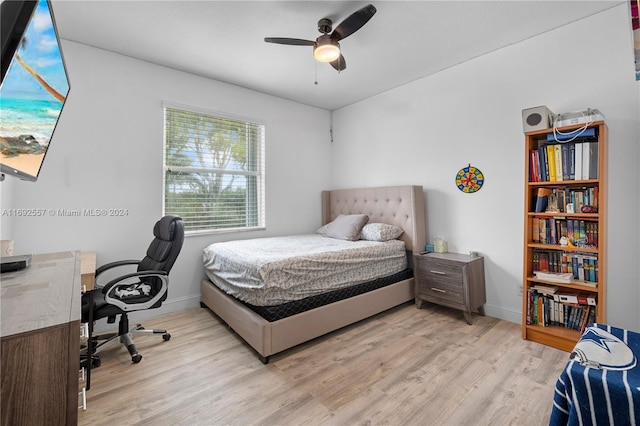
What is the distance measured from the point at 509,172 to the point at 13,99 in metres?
3.48

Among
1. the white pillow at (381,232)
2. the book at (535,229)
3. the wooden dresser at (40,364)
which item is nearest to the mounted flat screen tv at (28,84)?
the wooden dresser at (40,364)

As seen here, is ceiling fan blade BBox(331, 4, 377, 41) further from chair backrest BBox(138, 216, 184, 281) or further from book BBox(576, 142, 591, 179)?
chair backrest BBox(138, 216, 184, 281)

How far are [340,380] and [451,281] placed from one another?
5.21 ft

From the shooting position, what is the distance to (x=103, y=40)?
8.49 feet

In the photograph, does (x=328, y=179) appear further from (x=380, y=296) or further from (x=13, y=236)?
(x=13, y=236)

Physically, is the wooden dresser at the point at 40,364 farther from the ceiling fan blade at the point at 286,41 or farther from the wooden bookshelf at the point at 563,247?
the wooden bookshelf at the point at 563,247

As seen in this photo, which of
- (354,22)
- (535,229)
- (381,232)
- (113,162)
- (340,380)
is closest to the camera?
(340,380)

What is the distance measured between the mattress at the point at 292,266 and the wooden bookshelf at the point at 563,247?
1.27 metres

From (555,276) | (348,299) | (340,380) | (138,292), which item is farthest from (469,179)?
(138,292)

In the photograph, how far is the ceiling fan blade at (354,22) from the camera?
1907 millimetres

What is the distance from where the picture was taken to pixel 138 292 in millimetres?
2268

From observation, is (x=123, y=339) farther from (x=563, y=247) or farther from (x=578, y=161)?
(x=578, y=161)

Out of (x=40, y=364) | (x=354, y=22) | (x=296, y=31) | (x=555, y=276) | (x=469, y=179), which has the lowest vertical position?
(x=555, y=276)

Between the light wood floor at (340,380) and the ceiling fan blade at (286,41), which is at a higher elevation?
the ceiling fan blade at (286,41)
